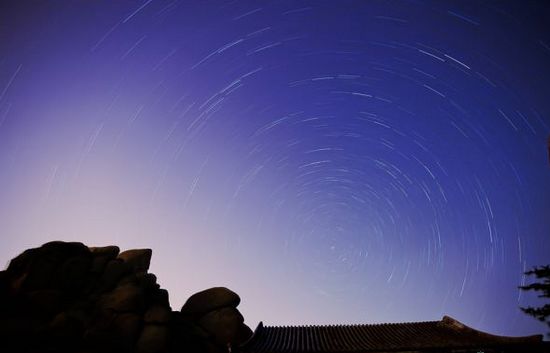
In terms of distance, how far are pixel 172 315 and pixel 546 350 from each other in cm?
1873

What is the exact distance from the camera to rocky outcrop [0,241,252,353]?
14.9 metres

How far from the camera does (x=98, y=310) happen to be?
54.3ft

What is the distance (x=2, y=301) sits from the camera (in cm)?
1574

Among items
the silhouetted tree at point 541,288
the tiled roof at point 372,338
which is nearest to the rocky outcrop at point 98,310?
the tiled roof at point 372,338

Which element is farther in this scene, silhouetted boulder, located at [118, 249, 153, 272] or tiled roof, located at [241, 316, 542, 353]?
silhouetted boulder, located at [118, 249, 153, 272]

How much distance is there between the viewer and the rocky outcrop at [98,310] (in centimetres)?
1489

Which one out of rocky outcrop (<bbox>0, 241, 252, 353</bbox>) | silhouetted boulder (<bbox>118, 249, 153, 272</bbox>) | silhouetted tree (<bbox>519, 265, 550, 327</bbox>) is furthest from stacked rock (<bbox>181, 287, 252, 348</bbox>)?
silhouetted tree (<bbox>519, 265, 550, 327</bbox>)

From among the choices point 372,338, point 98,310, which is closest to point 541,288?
point 372,338

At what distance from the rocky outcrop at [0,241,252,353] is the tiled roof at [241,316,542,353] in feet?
7.59

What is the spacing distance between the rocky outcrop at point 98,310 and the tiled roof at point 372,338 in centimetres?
231

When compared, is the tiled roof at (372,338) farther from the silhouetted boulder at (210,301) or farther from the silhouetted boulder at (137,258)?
the silhouetted boulder at (137,258)

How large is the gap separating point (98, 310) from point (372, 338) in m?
15.6

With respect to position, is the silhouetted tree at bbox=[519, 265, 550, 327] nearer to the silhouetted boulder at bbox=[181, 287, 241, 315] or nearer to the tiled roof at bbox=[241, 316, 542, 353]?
the tiled roof at bbox=[241, 316, 542, 353]

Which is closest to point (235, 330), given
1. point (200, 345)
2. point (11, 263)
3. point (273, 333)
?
point (200, 345)
